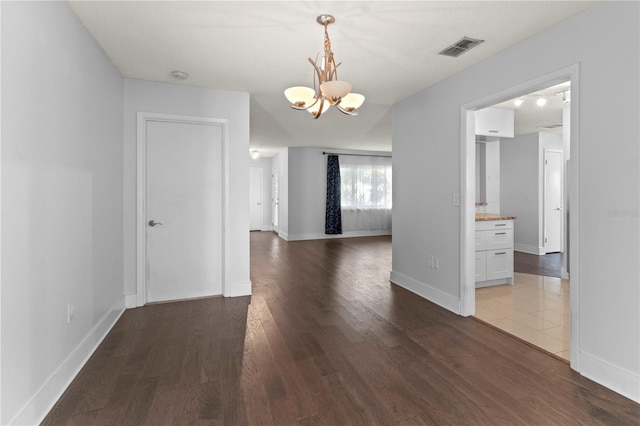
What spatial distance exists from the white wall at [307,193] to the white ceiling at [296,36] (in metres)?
4.81

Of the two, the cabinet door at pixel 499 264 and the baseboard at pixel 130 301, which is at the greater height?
the cabinet door at pixel 499 264

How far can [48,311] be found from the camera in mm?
A: 1851

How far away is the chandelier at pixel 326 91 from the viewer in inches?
85.3

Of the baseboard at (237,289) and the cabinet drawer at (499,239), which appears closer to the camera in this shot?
the baseboard at (237,289)

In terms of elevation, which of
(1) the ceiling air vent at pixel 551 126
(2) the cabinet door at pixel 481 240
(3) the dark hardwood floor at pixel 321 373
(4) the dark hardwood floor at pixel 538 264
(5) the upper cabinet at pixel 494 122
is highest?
(1) the ceiling air vent at pixel 551 126

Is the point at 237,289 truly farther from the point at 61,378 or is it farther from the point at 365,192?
the point at 365,192

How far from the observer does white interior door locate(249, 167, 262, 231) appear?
34.7 feet

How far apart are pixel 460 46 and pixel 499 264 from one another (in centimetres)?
287

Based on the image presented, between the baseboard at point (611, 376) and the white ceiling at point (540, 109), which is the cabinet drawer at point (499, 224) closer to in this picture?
the white ceiling at point (540, 109)

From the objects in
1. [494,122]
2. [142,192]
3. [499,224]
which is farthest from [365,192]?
[142,192]

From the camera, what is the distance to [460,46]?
8.84ft

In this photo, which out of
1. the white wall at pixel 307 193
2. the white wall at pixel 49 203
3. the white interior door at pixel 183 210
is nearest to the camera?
the white wall at pixel 49 203

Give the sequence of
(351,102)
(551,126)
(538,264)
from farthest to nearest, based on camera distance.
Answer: (551,126)
(538,264)
(351,102)

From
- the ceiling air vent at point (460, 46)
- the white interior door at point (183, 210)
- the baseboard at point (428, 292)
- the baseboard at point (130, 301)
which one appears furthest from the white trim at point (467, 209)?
the baseboard at point (130, 301)
